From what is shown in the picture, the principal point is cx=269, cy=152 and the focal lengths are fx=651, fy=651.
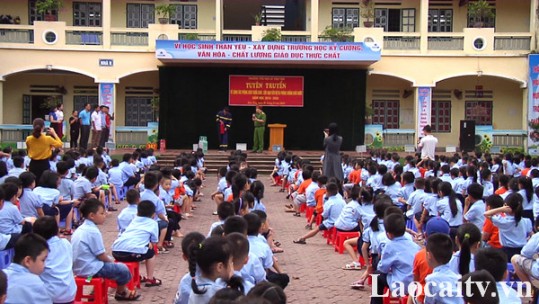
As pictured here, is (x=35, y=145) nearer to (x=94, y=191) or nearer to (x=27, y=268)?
(x=94, y=191)

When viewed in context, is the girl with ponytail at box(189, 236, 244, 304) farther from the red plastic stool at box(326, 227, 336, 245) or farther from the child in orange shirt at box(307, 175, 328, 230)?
the child in orange shirt at box(307, 175, 328, 230)

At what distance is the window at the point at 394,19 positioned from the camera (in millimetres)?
25328

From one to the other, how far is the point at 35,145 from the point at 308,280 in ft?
18.1

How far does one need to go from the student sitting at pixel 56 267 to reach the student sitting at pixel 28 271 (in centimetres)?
49

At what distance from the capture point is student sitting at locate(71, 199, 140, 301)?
20.8ft

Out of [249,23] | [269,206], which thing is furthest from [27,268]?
[249,23]

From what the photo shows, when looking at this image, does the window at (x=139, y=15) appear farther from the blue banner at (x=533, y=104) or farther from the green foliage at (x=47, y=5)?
the blue banner at (x=533, y=104)

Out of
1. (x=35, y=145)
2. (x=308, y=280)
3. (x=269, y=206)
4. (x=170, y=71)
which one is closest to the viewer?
(x=308, y=280)

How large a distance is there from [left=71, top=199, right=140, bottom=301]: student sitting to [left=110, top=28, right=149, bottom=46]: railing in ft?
57.2

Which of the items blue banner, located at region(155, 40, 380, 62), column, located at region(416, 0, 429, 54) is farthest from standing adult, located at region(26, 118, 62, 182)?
column, located at region(416, 0, 429, 54)

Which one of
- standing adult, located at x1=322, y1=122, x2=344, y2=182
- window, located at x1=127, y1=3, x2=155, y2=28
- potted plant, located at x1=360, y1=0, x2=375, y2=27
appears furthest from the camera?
window, located at x1=127, y1=3, x2=155, y2=28

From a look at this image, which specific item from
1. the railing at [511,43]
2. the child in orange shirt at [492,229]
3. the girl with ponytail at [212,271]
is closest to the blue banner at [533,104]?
the railing at [511,43]

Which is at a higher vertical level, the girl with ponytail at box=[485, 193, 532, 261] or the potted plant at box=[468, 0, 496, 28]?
the potted plant at box=[468, 0, 496, 28]

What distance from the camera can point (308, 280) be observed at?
8.09 meters
